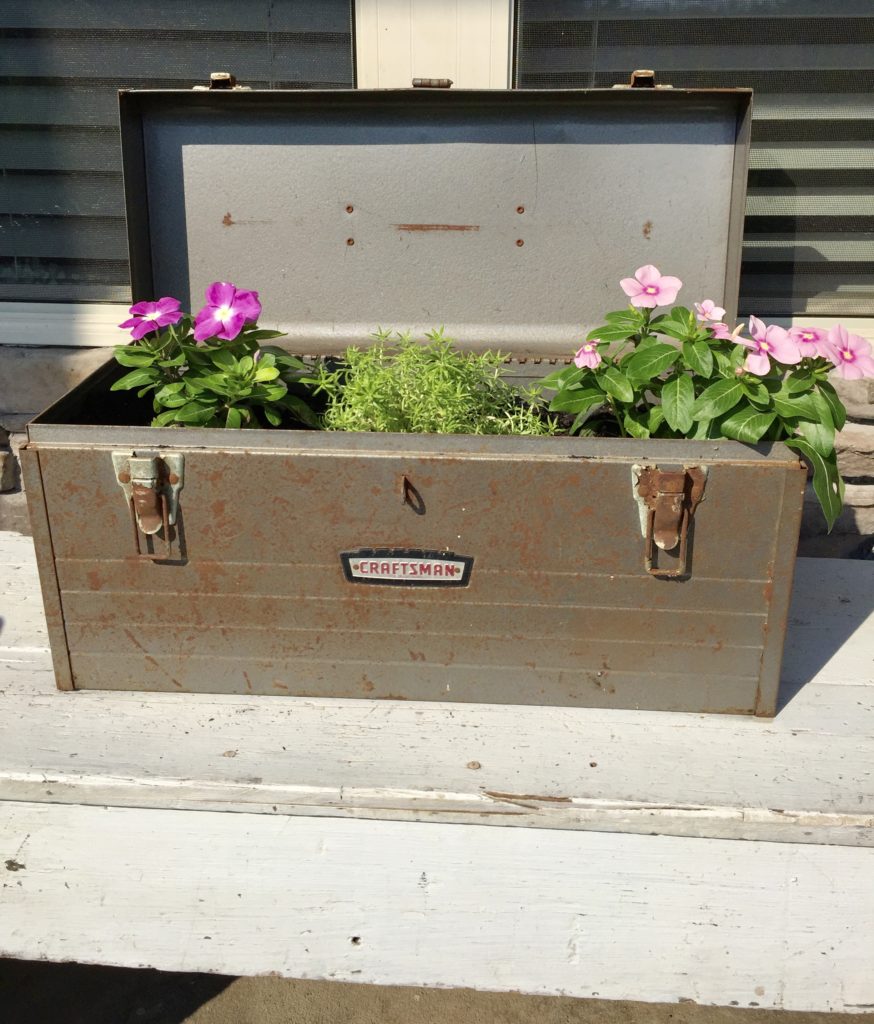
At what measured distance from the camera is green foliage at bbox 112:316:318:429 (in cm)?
150

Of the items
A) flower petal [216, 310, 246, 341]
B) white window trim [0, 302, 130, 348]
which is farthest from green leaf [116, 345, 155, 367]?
white window trim [0, 302, 130, 348]

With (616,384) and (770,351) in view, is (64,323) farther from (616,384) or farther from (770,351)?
(770,351)

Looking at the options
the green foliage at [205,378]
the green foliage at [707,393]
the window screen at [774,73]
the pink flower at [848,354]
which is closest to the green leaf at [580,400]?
the green foliage at [707,393]

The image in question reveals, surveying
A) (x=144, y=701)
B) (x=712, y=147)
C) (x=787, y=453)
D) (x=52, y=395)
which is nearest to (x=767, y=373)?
(x=787, y=453)

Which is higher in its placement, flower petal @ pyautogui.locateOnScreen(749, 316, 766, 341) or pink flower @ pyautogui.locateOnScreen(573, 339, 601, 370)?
flower petal @ pyautogui.locateOnScreen(749, 316, 766, 341)

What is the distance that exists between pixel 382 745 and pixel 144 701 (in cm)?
39

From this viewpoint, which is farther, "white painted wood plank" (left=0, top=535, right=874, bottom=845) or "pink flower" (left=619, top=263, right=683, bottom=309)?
"pink flower" (left=619, top=263, right=683, bottom=309)

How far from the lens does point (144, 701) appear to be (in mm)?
1524

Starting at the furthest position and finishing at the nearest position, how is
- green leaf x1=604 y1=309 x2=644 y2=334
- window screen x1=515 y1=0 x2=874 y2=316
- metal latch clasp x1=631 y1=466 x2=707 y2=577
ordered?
window screen x1=515 y1=0 x2=874 y2=316
green leaf x1=604 y1=309 x2=644 y2=334
metal latch clasp x1=631 y1=466 x2=707 y2=577

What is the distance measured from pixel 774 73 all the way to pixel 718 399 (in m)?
1.12

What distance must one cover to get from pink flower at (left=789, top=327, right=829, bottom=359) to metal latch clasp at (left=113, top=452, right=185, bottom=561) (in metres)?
0.88

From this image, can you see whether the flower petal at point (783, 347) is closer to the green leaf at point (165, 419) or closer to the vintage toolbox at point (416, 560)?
the vintage toolbox at point (416, 560)

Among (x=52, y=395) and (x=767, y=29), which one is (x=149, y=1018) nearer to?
(x=52, y=395)

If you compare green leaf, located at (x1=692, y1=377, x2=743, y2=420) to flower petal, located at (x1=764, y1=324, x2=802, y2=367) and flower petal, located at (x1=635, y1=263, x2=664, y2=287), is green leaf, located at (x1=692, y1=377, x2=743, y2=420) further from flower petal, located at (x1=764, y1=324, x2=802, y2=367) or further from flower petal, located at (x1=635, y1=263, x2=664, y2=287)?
flower petal, located at (x1=635, y1=263, x2=664, y2=287)
